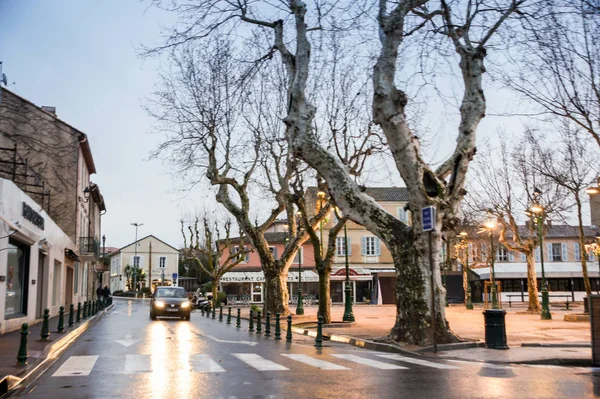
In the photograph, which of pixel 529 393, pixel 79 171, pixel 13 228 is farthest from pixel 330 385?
pixel 79 171

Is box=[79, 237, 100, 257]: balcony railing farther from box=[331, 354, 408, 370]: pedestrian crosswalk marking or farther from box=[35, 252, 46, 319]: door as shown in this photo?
box=[331, 354, 408, 370]: pedestrian crosswalk marking

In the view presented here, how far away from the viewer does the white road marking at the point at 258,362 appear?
32.2 feet

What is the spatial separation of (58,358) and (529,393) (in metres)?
8.88

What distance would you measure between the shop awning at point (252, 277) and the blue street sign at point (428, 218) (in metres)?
43.1

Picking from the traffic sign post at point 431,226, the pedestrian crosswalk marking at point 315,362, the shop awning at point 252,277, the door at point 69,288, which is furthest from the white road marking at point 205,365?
the shop awning at point 252,277

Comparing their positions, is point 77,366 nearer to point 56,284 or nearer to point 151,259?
point 56,284

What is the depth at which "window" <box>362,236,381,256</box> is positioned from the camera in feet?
189

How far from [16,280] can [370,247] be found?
41.2 m

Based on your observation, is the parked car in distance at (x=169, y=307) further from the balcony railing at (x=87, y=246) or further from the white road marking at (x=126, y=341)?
the balcony railing at (x=87, y=246)

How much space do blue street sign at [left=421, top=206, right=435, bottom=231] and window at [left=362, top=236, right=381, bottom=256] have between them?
45.0 m

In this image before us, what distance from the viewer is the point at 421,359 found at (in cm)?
1177

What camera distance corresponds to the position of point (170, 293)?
29.2 m

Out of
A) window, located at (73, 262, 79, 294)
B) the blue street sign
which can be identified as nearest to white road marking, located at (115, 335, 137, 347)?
the blue street sign

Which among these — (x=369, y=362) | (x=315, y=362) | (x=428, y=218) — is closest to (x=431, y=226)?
(x=428, y=218)
